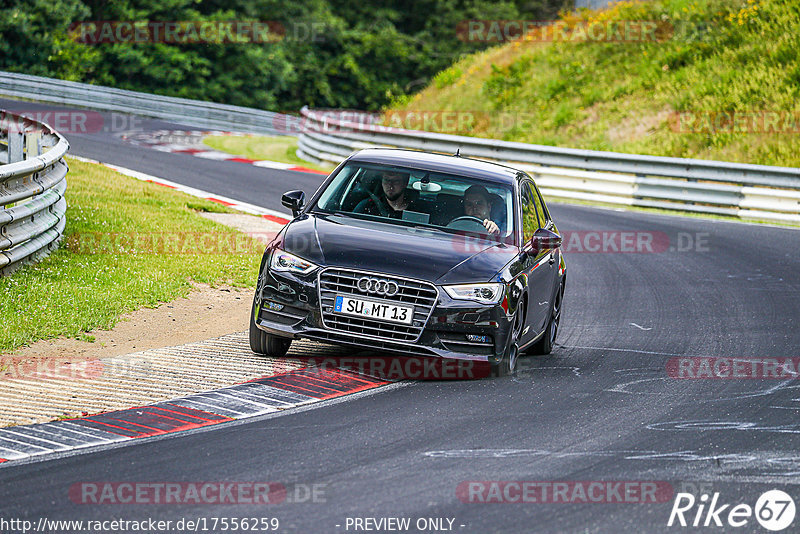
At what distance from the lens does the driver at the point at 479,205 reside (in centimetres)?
931

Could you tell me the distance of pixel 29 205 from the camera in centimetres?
1113

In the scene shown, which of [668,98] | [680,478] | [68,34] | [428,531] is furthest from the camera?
[68,34]

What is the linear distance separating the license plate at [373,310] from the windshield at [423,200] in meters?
1.25

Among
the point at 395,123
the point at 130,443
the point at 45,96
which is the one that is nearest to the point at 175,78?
the point at 45,96

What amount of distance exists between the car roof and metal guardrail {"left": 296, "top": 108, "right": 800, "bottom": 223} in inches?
441

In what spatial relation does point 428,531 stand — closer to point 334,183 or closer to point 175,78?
point 334,183

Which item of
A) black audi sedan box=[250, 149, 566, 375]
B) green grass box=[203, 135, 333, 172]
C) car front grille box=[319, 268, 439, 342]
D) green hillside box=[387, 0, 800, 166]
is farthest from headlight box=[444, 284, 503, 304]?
green hillside box=[387, 0, 800, 166]

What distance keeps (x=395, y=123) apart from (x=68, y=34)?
17455 mm

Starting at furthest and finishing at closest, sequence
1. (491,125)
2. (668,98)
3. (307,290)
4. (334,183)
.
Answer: (491,125) < (668,98) < (334,183) < (307,290)

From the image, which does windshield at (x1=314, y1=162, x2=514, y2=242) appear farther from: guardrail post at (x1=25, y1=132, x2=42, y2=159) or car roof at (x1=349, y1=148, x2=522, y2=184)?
guardrail post at (x1=25, y1=132, x2=42, y2=159)

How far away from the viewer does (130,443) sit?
6363 millimetres

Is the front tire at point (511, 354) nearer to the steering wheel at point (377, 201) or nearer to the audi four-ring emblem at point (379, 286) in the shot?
the audi four-ring emblem at point (379, 286)

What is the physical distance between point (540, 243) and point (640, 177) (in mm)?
14728

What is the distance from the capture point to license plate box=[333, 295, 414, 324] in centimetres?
809
